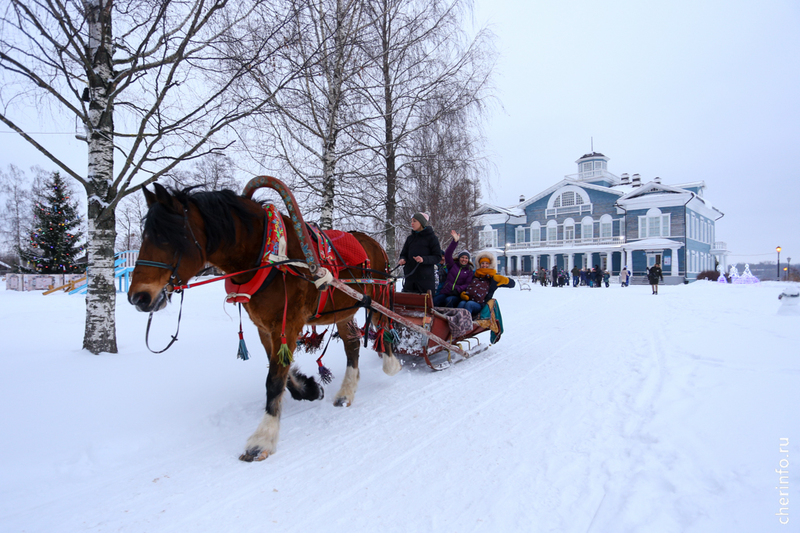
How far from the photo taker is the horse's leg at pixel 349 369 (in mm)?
4207

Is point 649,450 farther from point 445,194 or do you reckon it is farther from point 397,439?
point 445,194

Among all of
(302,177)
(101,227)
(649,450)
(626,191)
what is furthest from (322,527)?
(626,191)

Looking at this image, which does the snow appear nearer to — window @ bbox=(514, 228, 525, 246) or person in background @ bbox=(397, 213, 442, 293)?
person in background @ bbox=(397, 213, 442, 293)

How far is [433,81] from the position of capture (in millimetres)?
9922

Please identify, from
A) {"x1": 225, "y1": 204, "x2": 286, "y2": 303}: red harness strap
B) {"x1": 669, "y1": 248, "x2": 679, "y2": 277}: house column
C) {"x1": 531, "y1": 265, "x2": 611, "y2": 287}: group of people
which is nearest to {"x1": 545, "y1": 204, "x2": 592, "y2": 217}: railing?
{"x1": 669, "y1": 248, "x2": 679, "y2": 277}: house column

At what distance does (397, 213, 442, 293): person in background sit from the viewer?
573 centimetres

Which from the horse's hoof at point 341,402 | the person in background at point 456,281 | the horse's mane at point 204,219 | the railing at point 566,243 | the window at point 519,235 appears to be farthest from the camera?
the window at point 519,235

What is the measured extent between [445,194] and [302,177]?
4.75 meters


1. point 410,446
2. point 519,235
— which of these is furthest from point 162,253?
point 519,235

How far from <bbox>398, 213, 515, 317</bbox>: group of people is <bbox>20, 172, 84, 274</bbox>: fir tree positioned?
19448 millimetres

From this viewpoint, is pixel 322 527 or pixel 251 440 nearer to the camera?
pixel 322 527

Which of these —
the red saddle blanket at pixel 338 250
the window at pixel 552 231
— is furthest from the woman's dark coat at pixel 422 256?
the window at pixel 552 231

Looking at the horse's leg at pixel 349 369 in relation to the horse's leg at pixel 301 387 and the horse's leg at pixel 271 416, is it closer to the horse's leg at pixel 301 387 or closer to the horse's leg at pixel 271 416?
the horse's leg at pixel 301 387

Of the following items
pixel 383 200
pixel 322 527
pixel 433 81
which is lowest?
pixel 322 527
